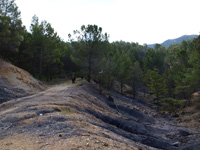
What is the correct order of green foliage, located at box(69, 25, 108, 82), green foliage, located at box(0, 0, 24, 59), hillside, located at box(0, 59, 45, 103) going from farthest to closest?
green foliage, located at box(69, 25, 108, 82) < green foliage, located at box(0, 0, 24, 59) < hillside, located at box(0, 59, 45, 103)

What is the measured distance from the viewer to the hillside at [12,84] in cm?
1849

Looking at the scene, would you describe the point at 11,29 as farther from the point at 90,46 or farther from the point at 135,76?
the point at 135,76

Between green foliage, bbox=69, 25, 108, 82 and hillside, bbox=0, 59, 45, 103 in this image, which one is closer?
hillside, bbox=0, 59, 45, 103

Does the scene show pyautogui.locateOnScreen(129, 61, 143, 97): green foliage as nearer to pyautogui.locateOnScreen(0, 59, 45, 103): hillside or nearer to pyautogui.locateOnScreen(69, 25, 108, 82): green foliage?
pyautogui.locateOnScreen(69, 25, 108, 82): green foliage

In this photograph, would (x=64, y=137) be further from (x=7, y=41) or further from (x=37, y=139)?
(x=7, y=41)

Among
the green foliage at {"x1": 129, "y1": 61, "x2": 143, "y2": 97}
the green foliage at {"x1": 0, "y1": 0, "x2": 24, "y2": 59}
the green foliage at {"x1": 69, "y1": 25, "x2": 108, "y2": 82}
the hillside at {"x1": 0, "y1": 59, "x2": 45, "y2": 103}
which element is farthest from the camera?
the green foliage at {"x1": 129, "y1": 61, "x2": 143, "y2": 97}

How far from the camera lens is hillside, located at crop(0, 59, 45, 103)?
1849 centimetres

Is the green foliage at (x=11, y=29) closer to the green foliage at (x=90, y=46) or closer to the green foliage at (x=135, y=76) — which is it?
the green foliage at (x=90, y=46)

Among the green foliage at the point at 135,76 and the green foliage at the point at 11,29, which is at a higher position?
the green foliage at the point at 11,29

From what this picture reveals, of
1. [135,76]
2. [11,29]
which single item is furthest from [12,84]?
[135,76]

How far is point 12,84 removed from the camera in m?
21.0

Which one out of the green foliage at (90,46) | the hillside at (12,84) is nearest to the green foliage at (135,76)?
the green foliage at (90,46)

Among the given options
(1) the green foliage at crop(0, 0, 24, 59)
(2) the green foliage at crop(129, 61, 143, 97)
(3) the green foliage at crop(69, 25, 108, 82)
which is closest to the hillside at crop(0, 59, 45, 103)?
(1) the green foliage at crop(0, 0, 24, 59)

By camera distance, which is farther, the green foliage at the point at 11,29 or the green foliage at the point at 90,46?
the green foliage at the point at 90,46
